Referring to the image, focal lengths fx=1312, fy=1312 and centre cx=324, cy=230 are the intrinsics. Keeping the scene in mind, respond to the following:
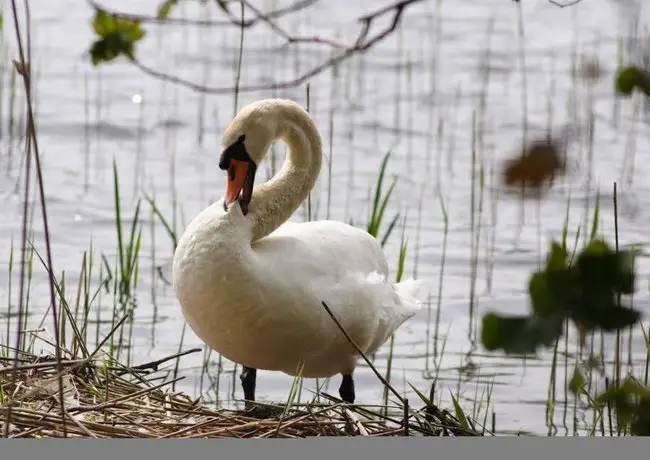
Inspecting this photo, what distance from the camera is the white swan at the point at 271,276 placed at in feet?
11.3

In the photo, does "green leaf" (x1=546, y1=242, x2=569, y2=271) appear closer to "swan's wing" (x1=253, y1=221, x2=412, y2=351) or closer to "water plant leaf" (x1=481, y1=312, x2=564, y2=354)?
"water plant leaf" (x1=481, y1=312, x2=564, y2=354)

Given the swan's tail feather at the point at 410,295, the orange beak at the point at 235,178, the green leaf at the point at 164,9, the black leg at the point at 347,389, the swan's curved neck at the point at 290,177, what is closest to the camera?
the green leaf at the point at 164,9

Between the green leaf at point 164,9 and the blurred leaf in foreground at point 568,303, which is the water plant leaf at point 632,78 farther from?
the green leaf at point 164,9

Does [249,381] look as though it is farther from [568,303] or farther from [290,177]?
[568,303]

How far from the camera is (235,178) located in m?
3.60

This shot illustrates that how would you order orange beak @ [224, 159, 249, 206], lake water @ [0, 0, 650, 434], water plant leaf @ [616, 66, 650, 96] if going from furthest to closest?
lake water @ [0, 0, 650, 434] → orange beak @ [224, 159, 249, 206] → water plant leaf @ [616, 66, 650, 96]

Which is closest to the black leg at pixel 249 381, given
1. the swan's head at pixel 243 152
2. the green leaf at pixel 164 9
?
the swan's head at pixel 243 152

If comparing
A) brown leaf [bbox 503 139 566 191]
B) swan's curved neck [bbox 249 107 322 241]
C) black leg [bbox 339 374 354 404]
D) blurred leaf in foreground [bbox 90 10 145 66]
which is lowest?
black leg [bbox 339 374 354 404]

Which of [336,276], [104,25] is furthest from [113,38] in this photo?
[336,276]

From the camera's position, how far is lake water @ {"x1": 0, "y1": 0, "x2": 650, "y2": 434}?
17.7 ft

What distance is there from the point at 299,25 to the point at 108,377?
270 inches

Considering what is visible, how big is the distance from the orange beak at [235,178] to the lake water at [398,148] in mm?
1146

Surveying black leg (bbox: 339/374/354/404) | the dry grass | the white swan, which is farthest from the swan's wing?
the dry grass

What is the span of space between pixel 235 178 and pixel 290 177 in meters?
0.40
